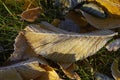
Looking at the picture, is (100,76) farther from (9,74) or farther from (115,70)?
(9,74)

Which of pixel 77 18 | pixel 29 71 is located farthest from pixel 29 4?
pixel 29 71

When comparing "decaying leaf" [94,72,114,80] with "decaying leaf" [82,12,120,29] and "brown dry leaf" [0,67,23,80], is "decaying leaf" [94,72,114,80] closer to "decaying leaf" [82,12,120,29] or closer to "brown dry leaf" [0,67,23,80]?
"decaying leaf" [82,12,120,29]

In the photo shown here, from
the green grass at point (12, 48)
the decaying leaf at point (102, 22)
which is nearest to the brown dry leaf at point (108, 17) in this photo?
the decaying leaf at point (102, 22)

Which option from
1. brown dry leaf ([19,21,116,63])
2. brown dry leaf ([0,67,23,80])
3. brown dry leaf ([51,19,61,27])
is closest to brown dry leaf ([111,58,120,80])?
brown dry leaf ([19,21,116,63])

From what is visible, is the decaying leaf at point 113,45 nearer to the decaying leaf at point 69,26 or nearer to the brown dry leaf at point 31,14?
the decaying leaf at point 69,26

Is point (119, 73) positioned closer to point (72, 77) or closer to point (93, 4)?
point (72, 77)

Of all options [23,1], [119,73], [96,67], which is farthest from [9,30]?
[119,73]

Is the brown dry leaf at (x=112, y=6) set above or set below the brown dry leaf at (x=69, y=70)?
above
